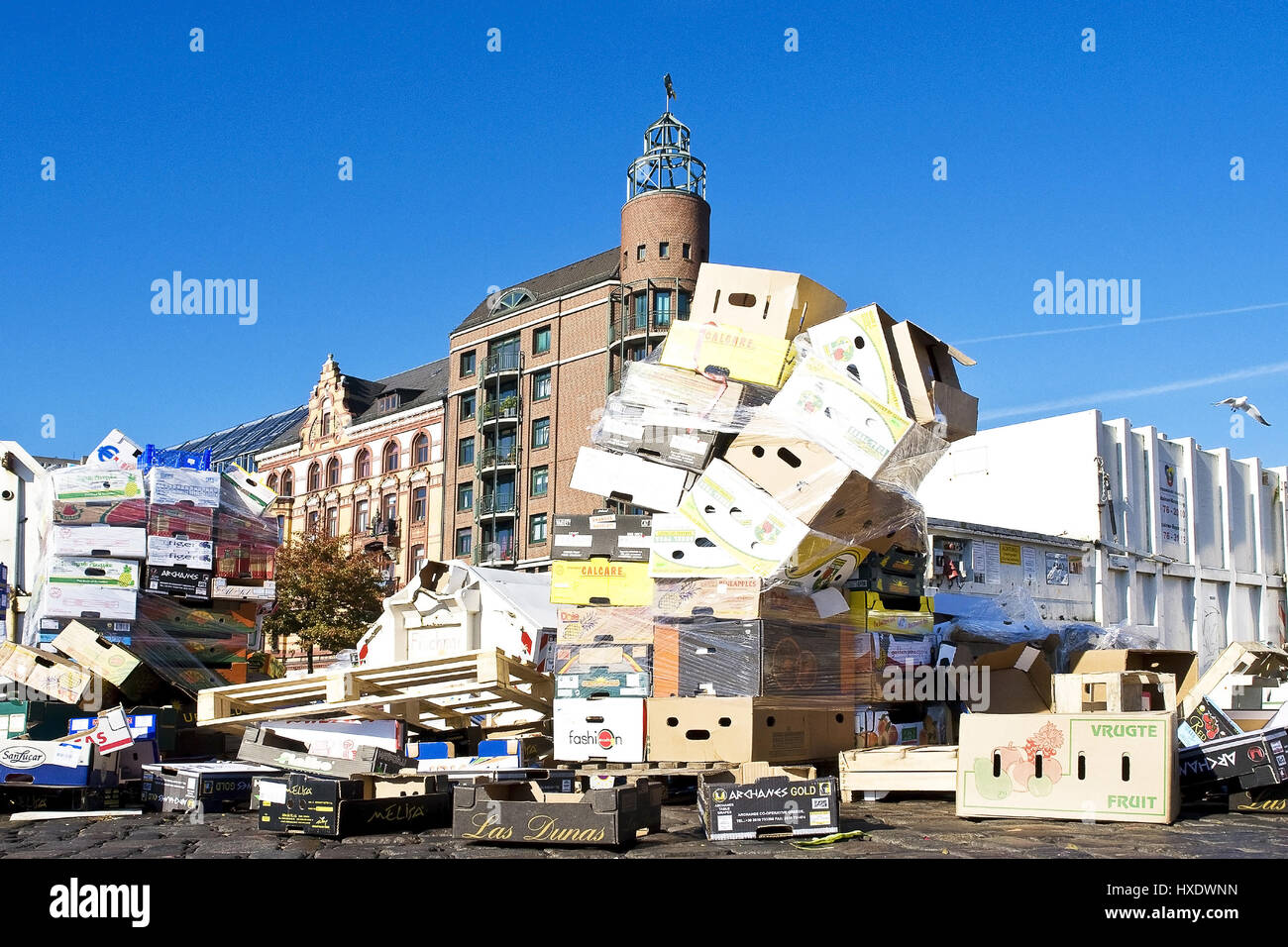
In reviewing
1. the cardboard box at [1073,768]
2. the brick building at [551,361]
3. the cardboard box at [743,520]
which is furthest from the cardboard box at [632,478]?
the brick building at [551,361]

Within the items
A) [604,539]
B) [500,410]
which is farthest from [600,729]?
[500,410]

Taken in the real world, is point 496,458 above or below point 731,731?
above

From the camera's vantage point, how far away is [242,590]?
43.8ft

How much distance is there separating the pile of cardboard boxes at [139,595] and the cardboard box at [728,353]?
5537mm

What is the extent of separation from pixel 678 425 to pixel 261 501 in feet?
21.2

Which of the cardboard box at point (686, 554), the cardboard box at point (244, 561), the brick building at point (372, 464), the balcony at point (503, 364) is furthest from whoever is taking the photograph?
the brick building at point (372, 464)

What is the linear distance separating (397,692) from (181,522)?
3509 mm

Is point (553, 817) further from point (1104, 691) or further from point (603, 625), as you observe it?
point (1104, 691)

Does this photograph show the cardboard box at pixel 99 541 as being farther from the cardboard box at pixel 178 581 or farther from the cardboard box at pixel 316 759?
the cardboard box at pixel 316 759

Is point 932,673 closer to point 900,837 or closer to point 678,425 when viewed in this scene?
point 678,425

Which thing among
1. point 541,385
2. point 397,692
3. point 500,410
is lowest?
point 397,692

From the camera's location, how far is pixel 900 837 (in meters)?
7.19

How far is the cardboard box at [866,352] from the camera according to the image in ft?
30.5
